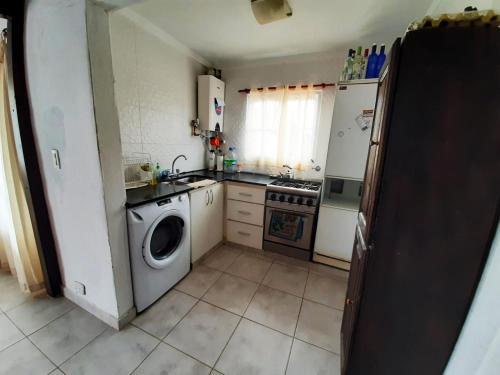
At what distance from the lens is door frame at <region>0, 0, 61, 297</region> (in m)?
1.21

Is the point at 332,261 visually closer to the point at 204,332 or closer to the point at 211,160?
the point at 204,332

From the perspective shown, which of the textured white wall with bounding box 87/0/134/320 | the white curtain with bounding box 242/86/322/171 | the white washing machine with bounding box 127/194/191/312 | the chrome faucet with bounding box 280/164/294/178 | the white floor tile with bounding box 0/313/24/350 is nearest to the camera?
the textured white wall with bounding box 87/0/134/320

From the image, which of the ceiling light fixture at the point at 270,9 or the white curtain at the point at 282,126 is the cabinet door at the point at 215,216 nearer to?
the white curtain at the point at 282,126

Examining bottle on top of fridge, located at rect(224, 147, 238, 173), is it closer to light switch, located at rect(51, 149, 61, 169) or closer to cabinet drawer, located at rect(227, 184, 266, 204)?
cabinet drawer, located at rect(227, 184, 266, 204)

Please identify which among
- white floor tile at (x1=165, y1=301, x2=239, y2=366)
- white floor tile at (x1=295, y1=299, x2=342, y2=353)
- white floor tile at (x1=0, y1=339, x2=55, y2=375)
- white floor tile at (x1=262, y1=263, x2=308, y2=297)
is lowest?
white floor tile at (x1=295, y1=299, x2=342, y2=353)

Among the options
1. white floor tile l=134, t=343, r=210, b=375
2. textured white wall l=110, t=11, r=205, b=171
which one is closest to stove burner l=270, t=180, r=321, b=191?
textured white wall l=110, t=11, r=205, b=171

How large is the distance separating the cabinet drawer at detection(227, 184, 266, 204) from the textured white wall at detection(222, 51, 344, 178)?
0.62 meters

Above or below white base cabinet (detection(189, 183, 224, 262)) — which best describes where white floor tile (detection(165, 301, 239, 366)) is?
below

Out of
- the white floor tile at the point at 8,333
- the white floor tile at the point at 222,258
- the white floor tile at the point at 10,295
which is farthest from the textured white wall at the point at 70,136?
the white floor tile at the point at 222,258

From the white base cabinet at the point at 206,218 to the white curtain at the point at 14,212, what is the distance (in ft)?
4.06

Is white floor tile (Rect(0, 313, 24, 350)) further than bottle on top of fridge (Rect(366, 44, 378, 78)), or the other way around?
bottle on top of fridge (Rect(366, 44, 378, 78))

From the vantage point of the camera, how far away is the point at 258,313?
1.63m

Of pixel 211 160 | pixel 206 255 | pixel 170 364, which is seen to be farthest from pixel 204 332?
pixel 211 160

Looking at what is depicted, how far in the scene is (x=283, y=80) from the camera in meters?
2.60
